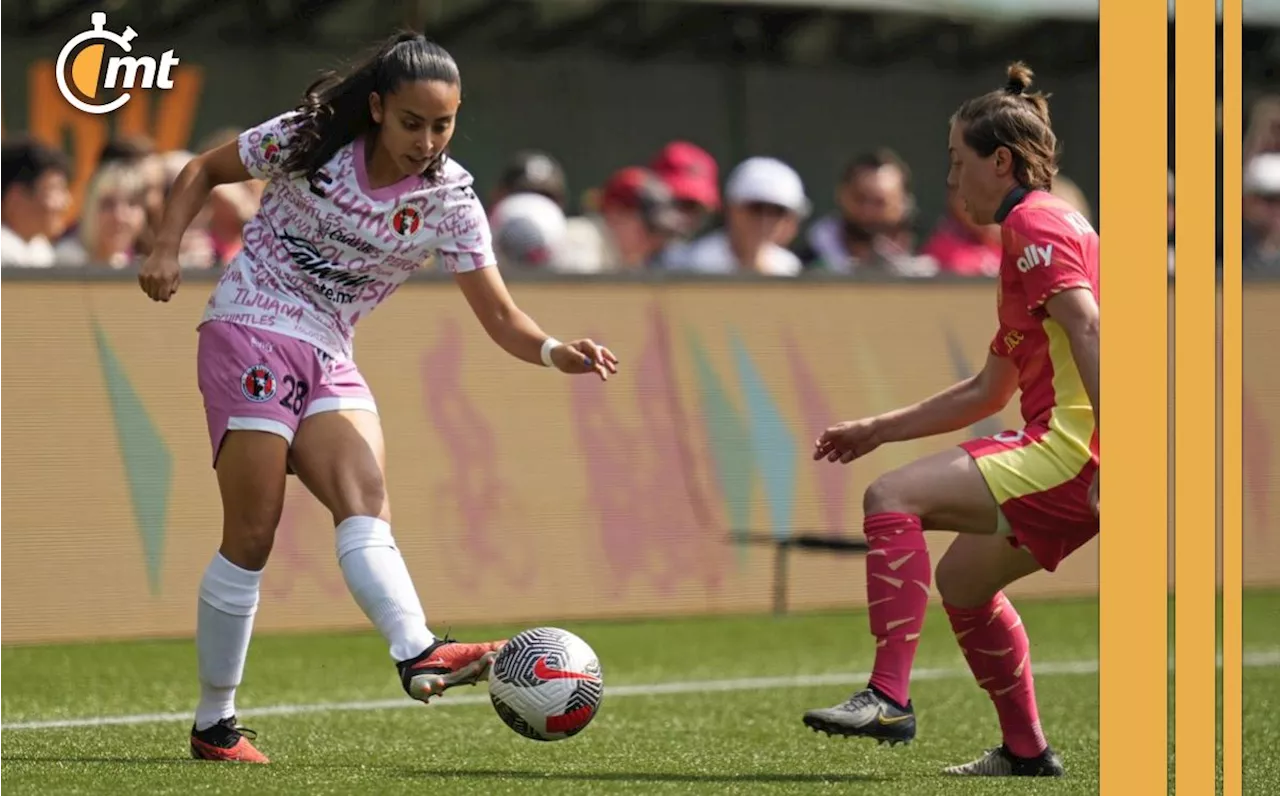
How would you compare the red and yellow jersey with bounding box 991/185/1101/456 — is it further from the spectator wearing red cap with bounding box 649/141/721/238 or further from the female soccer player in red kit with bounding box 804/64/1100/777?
the spectator wearing red cap with bounding box 649/141/721/238

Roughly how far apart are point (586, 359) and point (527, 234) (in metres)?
5.28

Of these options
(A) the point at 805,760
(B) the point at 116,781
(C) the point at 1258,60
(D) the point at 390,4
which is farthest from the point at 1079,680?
(C) the point at 1258,60

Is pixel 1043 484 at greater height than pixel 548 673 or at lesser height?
greater

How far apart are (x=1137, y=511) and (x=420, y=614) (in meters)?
2.28

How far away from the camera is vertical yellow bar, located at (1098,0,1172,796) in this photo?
3947 mm

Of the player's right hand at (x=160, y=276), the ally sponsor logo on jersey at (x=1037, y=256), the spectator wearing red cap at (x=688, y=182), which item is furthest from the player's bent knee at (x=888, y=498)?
the spectator wearing red cap at (x=688, y=182)

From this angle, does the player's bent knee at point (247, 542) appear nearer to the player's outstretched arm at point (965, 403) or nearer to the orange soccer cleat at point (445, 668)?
the orange soccer cleat at point (445, 668)

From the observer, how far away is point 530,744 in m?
6.39

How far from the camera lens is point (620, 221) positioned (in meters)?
11.7

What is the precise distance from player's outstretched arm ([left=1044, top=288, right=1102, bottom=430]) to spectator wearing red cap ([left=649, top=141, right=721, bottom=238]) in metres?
6.63

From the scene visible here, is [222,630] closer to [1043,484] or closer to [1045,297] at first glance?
[1043,484]

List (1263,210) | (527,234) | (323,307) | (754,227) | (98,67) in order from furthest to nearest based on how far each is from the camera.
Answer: (1263,210) → (98,67) → (754,227) → (527,234) → (323,307)

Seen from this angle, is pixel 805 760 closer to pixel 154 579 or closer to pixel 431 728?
pixel 431 728

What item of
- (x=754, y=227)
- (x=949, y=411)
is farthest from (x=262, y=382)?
(x=754, y=227)
